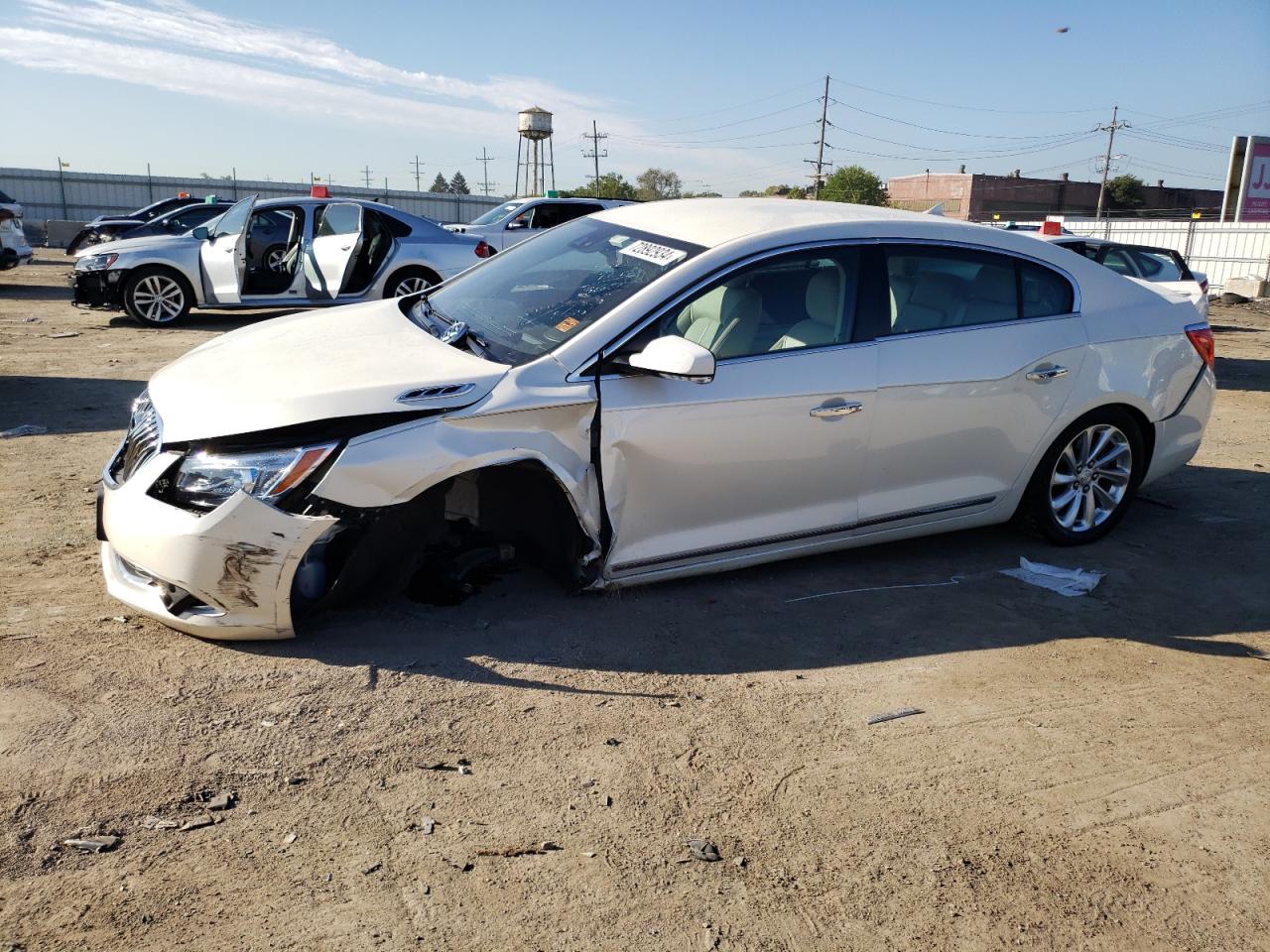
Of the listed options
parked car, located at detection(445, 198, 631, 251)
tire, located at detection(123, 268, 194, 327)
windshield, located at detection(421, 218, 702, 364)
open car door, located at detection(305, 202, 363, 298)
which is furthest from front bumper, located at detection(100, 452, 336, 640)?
parked car, located at detection(445, 198, 631, 251)

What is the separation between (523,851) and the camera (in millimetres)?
2717

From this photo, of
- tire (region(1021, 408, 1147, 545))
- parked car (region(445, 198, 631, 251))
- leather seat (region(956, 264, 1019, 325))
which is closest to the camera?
leather seat (region(956, 264, 1019, 325))

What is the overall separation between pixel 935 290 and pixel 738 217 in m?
0.98

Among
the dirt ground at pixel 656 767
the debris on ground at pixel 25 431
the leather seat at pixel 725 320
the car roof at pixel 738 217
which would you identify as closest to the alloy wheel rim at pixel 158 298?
the debris on ground at pixel 25 431

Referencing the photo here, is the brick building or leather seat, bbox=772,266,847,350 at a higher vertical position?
the brick building

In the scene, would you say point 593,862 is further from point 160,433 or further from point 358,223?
point 358,223

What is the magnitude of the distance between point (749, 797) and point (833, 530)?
1.74 meters

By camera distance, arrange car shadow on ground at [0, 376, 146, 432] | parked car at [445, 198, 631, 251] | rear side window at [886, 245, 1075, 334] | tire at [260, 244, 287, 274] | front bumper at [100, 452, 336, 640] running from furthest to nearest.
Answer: parked car at [445, 198, 631, 251]
tire at [260, 244, 287, 274]
car shadow on ground at [0, 376, 146, 432]
rear side window at [886, 245, 1075, 334]
front bumper at [100, 452, 336, 640]

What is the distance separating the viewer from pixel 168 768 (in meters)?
2.98

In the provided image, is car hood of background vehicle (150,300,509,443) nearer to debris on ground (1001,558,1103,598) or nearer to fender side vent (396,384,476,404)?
fender side vent (396,384,476,404)

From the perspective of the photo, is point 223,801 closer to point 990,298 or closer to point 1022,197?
point 990,298

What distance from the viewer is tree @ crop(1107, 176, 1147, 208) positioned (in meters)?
77.2

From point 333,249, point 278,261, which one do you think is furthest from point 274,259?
point 333,249

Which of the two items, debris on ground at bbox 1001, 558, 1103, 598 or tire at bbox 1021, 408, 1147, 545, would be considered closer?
debris on ground at bbox 1001, 558, 1103, 598
